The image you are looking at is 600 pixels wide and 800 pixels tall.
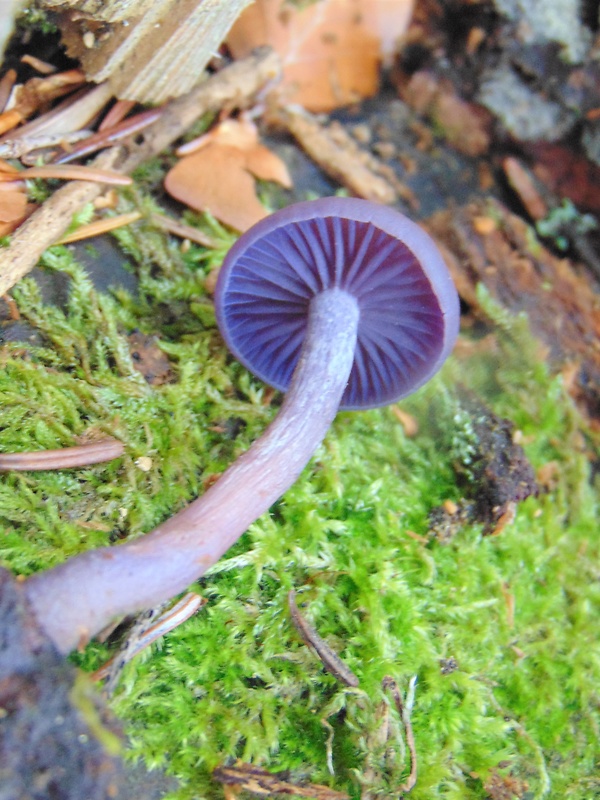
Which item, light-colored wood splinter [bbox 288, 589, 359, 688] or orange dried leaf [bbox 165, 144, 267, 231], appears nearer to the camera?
light-colored wood splinter [bbox 288, 589, 359, 688]

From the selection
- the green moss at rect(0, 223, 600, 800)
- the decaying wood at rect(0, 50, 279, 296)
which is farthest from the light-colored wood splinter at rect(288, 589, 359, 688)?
the decaying wood at rect(0, 50, 279, 296)

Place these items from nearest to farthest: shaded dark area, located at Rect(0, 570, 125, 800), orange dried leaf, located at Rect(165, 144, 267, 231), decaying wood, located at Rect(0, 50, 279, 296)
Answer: shaded dark area, located at Rect(0, 570, 125, 800) < decaying wood, located at Rect(0, 50, 279, 296) < orange dried leaf, located at Rect(165, 144, 267, 231)

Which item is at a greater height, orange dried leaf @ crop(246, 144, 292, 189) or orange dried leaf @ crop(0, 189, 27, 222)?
orange dried leaf @ crop(246, 144, 292, 189)

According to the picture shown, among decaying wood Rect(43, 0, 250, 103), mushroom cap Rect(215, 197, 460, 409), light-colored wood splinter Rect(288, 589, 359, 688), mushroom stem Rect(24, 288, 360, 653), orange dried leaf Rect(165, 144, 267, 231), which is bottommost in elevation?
light-colored wood splinter Rect(288, 589, 359, 688)

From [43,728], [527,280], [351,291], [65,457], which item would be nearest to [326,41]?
[527,280]

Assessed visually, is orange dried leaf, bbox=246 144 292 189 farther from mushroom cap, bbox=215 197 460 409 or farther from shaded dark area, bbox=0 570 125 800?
shaded dark area, bbox=0 570 125 800

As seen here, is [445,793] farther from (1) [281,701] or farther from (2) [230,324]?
(2) [230,324]

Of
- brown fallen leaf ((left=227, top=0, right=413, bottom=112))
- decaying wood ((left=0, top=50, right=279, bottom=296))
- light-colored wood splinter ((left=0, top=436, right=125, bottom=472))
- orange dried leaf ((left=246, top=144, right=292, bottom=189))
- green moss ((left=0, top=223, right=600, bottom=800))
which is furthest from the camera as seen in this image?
brown fallen leaf ((left=227, top=0, right=413, bottom=112))

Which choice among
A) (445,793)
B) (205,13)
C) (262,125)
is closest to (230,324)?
(205,13)
